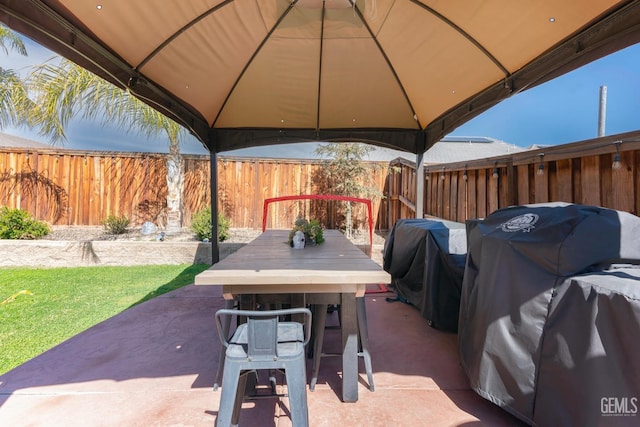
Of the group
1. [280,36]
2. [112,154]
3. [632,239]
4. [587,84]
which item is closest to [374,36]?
[280,36]

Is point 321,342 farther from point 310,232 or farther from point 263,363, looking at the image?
point 310,232

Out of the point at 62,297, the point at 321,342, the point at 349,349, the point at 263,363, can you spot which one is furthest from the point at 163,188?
the point at 263,363

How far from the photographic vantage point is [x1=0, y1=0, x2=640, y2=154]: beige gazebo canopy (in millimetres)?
1919

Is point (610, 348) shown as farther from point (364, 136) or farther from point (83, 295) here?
point (83, 295)

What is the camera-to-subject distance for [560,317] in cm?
142

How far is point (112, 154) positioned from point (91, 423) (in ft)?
21.4

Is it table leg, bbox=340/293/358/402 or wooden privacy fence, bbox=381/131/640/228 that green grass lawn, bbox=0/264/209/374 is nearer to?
table leg, bbox=340/293/358/402

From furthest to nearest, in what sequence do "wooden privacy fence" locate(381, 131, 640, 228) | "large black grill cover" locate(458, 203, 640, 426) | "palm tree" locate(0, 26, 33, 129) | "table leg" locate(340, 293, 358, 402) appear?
"palm tree" locate(0, 26, 33, 129), "wooden privacy fence" locate(381, 131, 640, 228), "table leg" locate(340, 293, 358, 402), "large black grill cover" locate(458, 203, 640, 426)

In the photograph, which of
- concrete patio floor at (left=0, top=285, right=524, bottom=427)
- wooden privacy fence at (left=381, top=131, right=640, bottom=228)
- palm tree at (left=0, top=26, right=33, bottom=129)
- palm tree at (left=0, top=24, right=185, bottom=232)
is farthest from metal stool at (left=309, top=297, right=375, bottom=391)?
palm tree at (left=0, top=26, right=33, bottom=129)

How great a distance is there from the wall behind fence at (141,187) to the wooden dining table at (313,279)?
4.88m

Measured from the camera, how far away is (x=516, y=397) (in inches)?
61.6

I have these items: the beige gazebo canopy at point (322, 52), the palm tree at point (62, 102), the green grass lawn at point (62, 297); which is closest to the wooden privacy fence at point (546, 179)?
the beige gazebo canopy at point (322, 52)

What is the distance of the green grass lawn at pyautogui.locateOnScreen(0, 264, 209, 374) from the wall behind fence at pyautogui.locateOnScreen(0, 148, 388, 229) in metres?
2.08

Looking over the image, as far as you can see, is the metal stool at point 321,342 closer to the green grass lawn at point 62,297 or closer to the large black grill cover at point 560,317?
the large black grill cover at point 560,317
